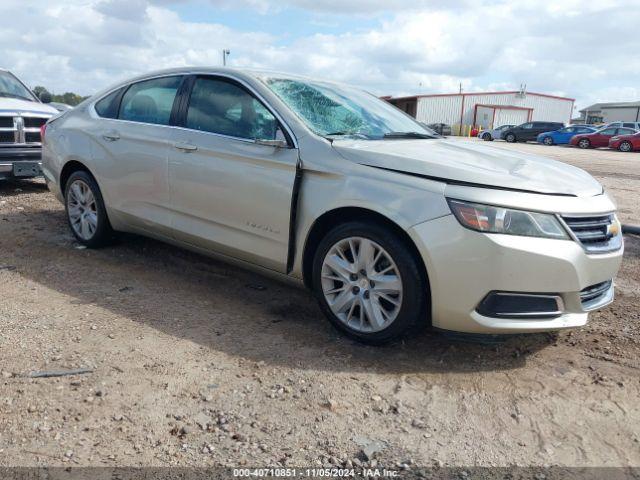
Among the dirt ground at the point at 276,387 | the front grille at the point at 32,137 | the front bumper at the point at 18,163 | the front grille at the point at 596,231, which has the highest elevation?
the front grille at the point at 32,137

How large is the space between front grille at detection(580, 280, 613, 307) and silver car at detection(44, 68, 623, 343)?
0.01 meters

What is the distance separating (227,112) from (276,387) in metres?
2.16

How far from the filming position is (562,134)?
1448 inches

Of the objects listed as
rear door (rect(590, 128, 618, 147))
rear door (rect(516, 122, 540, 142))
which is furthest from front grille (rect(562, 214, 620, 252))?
rear door (rect(516, 122, 540, 142))

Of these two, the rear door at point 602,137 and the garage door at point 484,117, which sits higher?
the garage door at point 484,117

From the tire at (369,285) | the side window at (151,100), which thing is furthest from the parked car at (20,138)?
the tire at (369,285)

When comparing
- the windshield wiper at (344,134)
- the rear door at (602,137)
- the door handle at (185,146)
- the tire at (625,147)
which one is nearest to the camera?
the windshield wiper at (344,134)

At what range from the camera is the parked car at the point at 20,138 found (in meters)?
8.02

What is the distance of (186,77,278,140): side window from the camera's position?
395 centimetres

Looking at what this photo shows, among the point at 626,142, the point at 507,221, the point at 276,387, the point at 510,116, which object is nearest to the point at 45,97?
the point at 276,387

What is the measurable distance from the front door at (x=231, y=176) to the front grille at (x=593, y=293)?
186 centimetres

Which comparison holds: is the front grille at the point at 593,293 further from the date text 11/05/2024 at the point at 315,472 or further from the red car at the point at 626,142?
the red car at the point at 626,142

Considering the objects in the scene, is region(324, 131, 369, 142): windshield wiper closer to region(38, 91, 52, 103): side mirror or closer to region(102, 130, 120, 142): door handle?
region(102, 130, 120, 142): door handle

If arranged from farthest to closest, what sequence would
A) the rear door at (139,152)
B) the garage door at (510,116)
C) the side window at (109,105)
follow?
the garage door at (510,116) < the side window at (109,105) < the rear door at (139,152)
